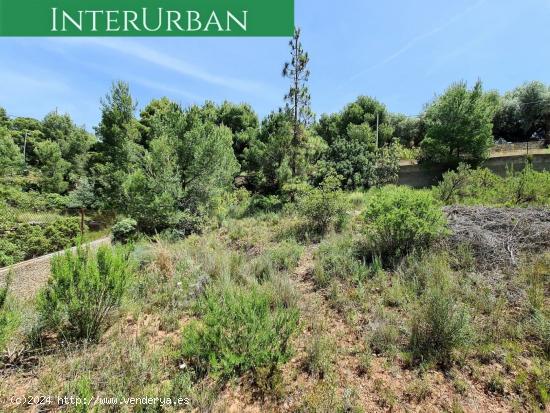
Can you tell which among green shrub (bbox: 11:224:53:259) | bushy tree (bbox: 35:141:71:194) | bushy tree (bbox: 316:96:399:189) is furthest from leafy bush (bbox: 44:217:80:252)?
bushy tree (bbox: 35:141:71:194)

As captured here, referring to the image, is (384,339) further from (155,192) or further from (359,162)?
→ (359,162)

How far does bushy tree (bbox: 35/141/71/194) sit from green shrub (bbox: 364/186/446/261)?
2217 cm

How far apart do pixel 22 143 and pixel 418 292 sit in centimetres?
3597

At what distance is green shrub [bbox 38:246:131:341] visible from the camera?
3.16m

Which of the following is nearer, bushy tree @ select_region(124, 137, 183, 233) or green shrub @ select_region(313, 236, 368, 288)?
green shrub @ select_region(313, 236, 368, 288)

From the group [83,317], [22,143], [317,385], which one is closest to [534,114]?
[317,385]

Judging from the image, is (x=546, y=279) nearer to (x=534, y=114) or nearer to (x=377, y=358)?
(x=377, y=358)

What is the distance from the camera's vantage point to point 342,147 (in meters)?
14.1

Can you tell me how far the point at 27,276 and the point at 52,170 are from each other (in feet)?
59.3

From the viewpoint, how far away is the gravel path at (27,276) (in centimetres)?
521

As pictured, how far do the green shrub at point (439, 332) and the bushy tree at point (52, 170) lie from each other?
2330 centimetres

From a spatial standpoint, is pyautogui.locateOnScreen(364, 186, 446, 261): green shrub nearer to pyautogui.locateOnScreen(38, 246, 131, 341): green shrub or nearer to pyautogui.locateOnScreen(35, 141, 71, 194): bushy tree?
pyautogui.locateOnScreen(38, 246, 131, 341): green shrub

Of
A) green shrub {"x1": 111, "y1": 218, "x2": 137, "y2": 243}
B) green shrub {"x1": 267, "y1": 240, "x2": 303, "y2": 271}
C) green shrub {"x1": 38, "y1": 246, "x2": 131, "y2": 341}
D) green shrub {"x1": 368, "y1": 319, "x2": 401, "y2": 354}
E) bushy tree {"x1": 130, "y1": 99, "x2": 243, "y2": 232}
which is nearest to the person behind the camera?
green shrub {"x1": 368, "y1": 319, "x2": 401, "y2": 354}

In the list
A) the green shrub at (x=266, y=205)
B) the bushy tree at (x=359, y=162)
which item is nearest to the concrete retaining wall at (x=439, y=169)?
the bushy tree at (x=359, y=162)
